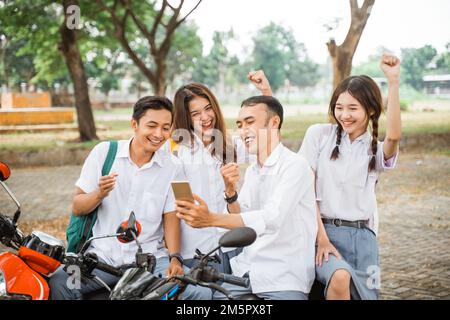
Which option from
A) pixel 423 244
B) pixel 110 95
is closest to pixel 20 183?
pixel 423 244

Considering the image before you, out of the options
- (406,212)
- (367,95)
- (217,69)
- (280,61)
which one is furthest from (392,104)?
(217,69)

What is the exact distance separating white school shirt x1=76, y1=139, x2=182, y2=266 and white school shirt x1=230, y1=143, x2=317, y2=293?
58 cm

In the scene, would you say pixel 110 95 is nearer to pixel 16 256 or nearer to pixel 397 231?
pixel 397 231

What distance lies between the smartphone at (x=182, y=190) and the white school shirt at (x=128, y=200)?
0.93m

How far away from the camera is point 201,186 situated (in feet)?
10.6

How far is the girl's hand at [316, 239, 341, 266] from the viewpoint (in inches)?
108

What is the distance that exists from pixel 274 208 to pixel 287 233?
217mm

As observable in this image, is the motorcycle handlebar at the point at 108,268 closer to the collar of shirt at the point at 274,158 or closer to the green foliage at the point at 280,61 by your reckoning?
the collar of shirt at the point at 274,158

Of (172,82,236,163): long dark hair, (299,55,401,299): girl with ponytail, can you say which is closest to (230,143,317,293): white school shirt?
(299,55,401,299): girl with ponytail

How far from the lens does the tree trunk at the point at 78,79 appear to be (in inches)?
620

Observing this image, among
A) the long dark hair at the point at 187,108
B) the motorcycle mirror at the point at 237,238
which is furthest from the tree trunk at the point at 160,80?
the motorcycle mirror at the point at 237,238

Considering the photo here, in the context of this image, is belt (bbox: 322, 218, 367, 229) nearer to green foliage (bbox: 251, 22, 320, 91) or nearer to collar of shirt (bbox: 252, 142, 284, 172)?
collar of shirt (bbox: 252, 142, 284, 172)

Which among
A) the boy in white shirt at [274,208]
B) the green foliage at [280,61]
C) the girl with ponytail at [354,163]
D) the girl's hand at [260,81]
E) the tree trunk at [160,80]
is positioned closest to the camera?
the boy in white shirt at [274,208]
